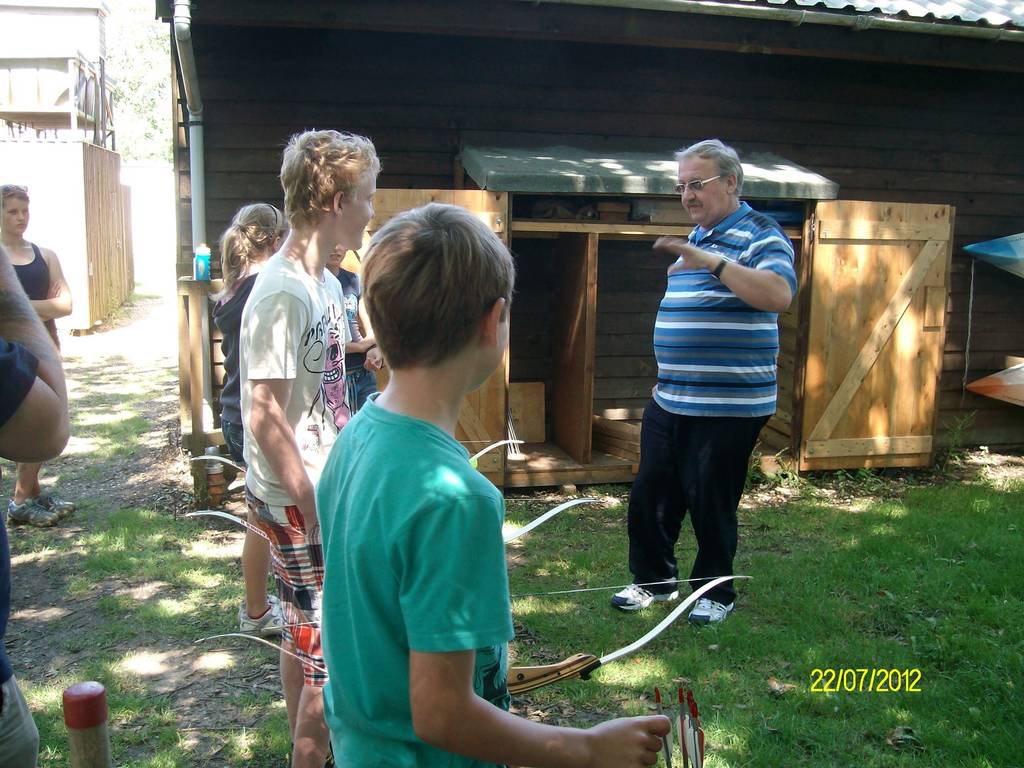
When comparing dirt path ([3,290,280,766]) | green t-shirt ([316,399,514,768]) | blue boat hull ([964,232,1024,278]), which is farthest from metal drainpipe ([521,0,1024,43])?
green t-shirt ([316,399,514,768])

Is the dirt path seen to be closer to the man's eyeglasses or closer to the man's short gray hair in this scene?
the man's eyeglasses

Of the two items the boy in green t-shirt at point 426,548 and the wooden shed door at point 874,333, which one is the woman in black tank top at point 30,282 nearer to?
the boy in green t-shirt at point 426,548

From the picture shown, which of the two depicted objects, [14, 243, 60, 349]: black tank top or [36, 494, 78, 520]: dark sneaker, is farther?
[36, 494, 78, 520]: dark sneaker

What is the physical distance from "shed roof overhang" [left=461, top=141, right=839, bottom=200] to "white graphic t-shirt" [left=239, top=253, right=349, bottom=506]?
307cm

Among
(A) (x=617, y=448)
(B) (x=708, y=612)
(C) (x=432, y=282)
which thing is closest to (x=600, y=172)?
(A) (x=617, y=448)

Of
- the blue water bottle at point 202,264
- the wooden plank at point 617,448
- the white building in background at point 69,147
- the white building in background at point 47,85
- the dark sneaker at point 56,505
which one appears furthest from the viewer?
the white building in background at point 47,85

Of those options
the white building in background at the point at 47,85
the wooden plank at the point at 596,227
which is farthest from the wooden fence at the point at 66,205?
the wooden plank at the point at 596,227

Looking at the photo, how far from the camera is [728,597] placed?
402cm

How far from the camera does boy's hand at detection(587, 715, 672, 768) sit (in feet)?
4.02

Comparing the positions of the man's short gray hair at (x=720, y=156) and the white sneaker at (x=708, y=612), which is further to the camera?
the white sneaker at (x=708, y=612)

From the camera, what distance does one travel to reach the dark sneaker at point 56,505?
5.34 metres

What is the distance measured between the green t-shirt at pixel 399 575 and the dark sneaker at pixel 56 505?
15.2 feet

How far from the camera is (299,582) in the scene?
227cm

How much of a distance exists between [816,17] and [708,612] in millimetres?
3890
